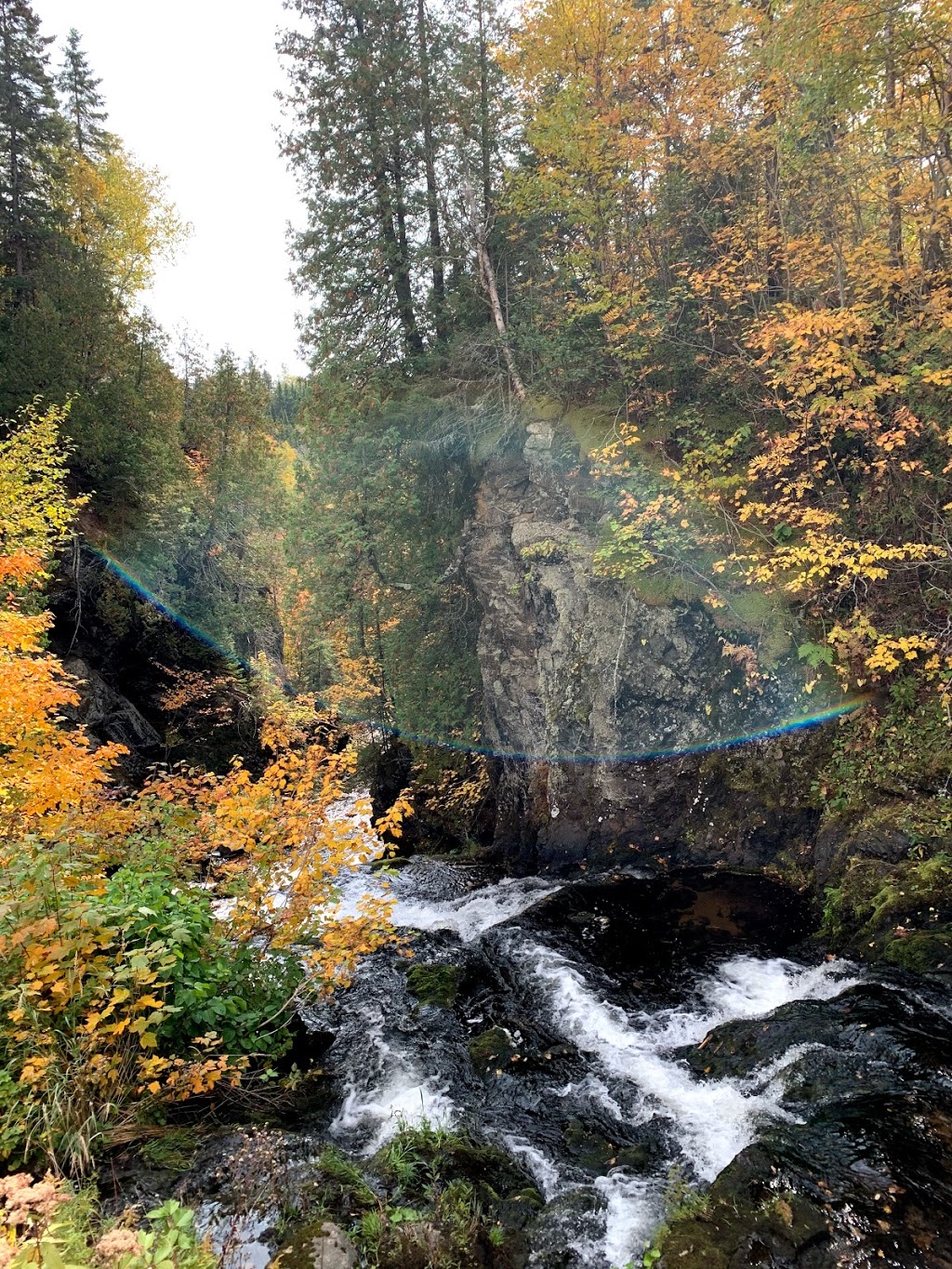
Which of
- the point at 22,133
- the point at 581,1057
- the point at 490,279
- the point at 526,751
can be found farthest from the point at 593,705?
the point at 22,133

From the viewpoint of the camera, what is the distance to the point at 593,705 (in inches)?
485

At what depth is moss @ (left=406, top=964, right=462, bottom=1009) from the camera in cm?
865

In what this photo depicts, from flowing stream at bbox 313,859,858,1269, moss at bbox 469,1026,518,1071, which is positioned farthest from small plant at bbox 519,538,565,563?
moss at bbox 469,1026,518,1071

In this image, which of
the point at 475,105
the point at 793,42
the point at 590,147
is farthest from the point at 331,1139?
the point at 475,105

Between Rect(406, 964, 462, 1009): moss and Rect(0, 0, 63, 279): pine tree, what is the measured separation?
24.2 meters

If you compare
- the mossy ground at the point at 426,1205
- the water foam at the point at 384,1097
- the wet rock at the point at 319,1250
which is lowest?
the water foam at the point at 384,1097

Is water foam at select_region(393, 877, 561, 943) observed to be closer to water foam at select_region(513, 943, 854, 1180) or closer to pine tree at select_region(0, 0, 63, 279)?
water foam at select_region(513, 943, 854, 1180)

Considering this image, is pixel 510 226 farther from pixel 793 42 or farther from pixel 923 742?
pixel 923 742

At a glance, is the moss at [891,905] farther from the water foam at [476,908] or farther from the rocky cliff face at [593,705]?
the water foam at [476,908]

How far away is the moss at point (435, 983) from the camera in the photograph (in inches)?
340

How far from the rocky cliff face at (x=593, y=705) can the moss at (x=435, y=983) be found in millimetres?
3914

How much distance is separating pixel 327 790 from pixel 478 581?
8054 millimetres

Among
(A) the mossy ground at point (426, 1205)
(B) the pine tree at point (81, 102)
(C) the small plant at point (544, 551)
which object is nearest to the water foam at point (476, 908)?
(A) the mossy ground at point (426, 1205)

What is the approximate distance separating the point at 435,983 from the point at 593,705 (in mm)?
5704
